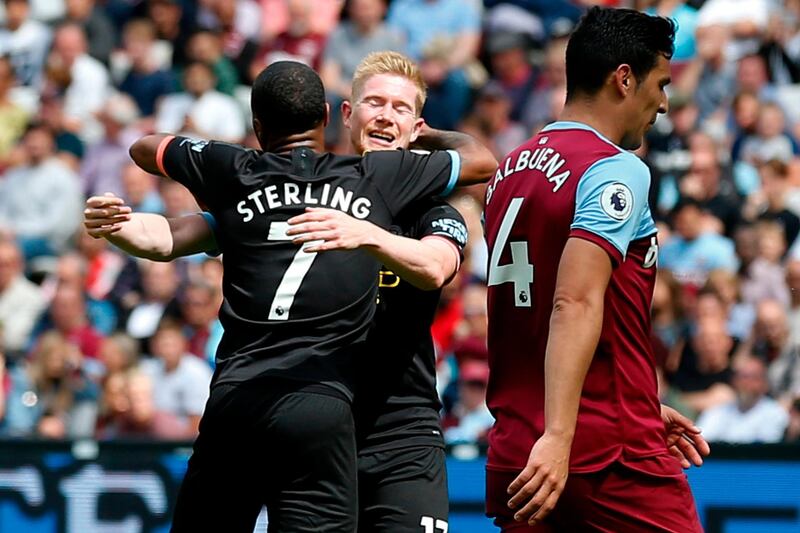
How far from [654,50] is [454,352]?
6.06m

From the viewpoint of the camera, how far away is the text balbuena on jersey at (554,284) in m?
4.39

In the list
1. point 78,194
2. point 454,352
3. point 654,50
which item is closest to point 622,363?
point 654,50

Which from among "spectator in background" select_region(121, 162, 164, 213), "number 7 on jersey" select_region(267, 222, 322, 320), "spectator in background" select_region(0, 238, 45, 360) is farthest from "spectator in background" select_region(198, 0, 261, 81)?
"number 7 on jersey" select_region(267, 222, 322, 320)

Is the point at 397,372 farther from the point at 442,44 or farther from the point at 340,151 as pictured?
the point at 442,44

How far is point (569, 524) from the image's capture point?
14.7 ft

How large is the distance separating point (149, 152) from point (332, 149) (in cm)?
812

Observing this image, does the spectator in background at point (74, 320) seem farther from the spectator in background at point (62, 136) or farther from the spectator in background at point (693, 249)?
the spectator in background at point (693, 249)

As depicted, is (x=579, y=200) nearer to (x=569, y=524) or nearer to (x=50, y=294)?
(x=569, y=524)

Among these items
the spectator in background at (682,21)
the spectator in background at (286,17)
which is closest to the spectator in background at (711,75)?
the spectator in background at (682,21)

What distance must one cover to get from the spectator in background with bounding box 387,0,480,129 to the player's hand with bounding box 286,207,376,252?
9.03 m

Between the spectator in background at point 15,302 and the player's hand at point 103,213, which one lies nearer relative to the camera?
the player's hand at point 103,213

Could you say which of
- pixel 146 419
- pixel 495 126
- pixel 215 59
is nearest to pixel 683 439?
pixel 146 419

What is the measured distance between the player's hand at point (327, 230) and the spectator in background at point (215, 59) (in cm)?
1015

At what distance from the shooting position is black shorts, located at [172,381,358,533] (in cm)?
480
